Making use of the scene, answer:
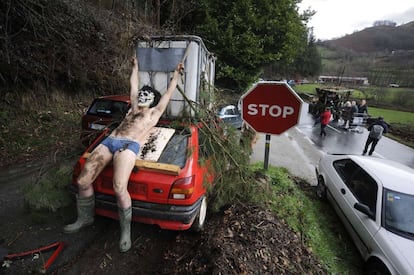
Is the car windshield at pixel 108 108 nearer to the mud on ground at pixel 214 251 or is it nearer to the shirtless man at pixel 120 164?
the shirtless man at pixel 120 164

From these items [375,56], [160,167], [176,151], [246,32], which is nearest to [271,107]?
[176,151]

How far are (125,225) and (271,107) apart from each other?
2229mm

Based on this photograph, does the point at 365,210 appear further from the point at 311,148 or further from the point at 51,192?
the point at 311,148

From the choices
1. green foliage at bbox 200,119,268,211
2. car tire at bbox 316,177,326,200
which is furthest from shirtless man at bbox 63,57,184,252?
car tire at bbox 316,177,326,200

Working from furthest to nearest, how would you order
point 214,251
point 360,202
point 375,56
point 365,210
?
point 375,56
point 360,202
point 365,210
point 214,251

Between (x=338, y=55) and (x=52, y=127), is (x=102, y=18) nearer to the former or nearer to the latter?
(x=52, y=127)

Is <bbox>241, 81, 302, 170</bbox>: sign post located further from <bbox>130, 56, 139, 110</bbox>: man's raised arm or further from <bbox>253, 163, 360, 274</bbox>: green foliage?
<bbox>130, 56, 139, 110</bbox>: man's raised arm

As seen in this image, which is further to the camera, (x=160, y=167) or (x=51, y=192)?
(x=51, y=192)

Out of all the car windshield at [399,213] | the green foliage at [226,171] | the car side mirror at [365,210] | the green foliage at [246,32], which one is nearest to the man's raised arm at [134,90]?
the green foliage at [226,171]

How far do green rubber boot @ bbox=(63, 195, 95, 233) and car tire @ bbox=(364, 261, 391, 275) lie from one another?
3649 mm

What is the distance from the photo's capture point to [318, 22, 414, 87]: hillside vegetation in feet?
110

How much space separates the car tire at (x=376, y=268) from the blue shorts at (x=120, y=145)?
11.0ft

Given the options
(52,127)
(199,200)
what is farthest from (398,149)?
(52,127)

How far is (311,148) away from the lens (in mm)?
9672
